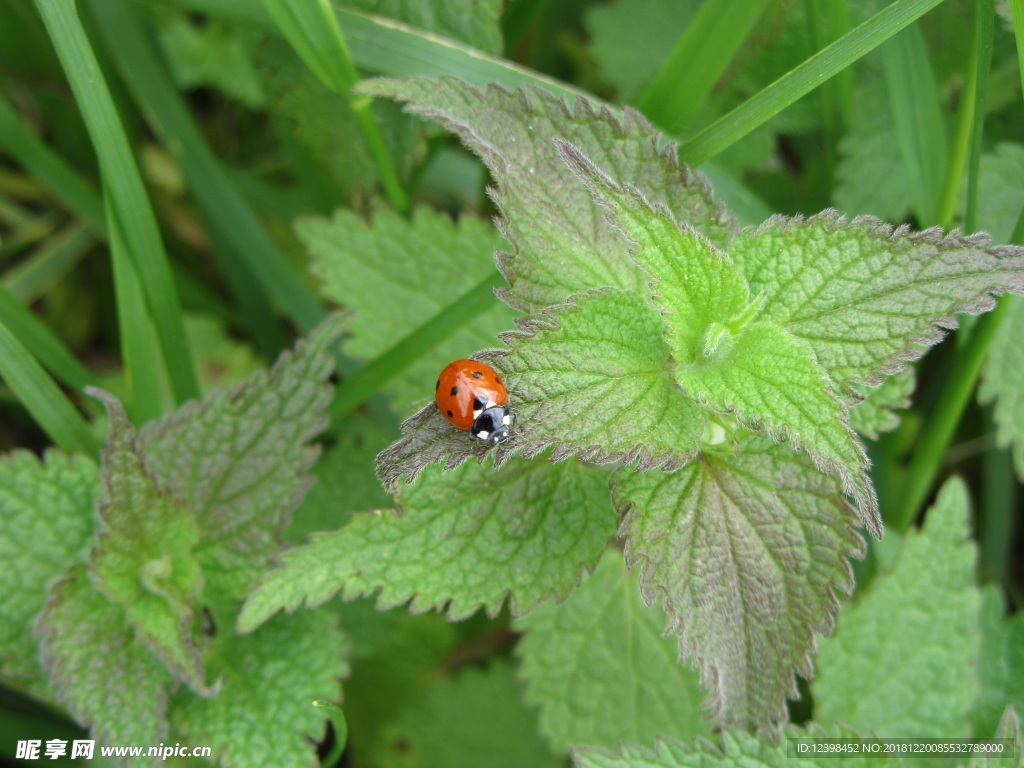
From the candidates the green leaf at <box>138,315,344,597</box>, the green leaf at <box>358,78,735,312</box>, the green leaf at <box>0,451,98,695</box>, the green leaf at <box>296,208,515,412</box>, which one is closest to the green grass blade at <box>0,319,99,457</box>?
the green leaf at <box>0,451,98,695</box>

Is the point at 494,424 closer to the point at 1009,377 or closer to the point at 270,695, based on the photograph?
the point at 270,695

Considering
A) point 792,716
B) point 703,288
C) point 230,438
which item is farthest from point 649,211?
point 792,716

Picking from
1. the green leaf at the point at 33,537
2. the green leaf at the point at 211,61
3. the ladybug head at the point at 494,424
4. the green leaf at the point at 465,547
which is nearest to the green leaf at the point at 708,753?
the green leaf at the point at 465,547

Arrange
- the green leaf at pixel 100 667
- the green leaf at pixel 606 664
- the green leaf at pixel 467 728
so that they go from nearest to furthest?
the green leaf at pixel 100 667 < the green leaf at pixel 606 664 < the green leaf at pixel 467 728

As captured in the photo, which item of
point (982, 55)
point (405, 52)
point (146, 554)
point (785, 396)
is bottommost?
point (785, 396)

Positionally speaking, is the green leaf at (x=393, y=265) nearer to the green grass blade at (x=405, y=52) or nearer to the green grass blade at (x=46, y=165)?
the green grass blade at (x=405, y=52)

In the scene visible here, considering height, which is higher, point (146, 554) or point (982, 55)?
point (146, 554)

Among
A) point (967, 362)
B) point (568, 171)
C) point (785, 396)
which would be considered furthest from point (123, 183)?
point (967, 362)
